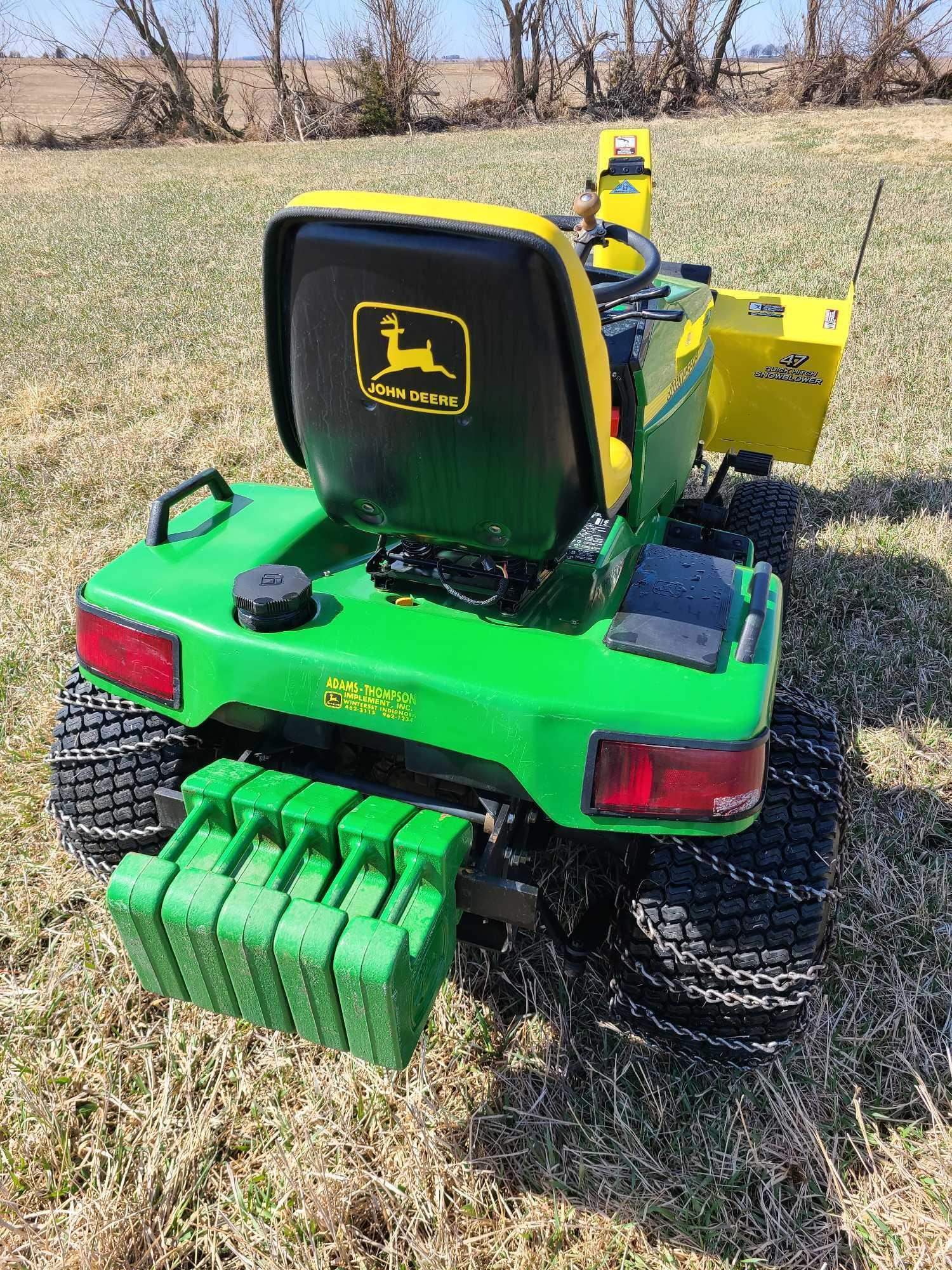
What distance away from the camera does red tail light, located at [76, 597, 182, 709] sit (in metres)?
1.64

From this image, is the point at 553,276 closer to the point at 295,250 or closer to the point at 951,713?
the point at 295,250

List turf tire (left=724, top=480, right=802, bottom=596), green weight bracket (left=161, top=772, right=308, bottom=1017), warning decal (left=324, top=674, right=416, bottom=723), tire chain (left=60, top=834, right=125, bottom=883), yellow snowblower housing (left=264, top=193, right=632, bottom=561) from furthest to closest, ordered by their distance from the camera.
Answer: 1. turf tire (left=724, top=480, right=802, bottom=596)
2. tire chain (left=60, top=834, right=125, bottom=883)
3. warning decal (left=324, top=674, right=416, bottom=723)
4. green weight bracket (left=161, top=772, right=308, bottom=1017)
5. yellow snowblower housing (left=264, top=193, right=632, bottom=561)

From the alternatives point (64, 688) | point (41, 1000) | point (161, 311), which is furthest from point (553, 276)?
point (161, 311)

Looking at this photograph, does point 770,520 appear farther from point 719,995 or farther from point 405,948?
point 405,948

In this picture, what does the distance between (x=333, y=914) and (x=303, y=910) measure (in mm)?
47

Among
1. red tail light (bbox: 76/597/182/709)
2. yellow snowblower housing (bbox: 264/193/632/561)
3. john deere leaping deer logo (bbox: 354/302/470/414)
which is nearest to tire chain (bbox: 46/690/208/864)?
red tail light (bbox: 76/597/182/709)

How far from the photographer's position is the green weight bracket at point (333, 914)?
130 cm

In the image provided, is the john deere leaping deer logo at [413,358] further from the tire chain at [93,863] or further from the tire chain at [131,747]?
the tire chain at [93,863]

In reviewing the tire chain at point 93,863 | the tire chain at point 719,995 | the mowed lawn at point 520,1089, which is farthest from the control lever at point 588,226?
the tire chain at point 93,863

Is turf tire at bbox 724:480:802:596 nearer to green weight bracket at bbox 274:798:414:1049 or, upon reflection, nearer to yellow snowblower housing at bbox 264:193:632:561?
yellow snowblower housing at bbox 264:193:632:561

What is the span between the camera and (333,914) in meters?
1.33

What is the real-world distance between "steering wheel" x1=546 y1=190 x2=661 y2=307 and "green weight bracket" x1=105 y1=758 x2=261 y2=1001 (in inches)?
48.0

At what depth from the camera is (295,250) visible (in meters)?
1.34

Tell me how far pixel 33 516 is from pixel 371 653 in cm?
306
